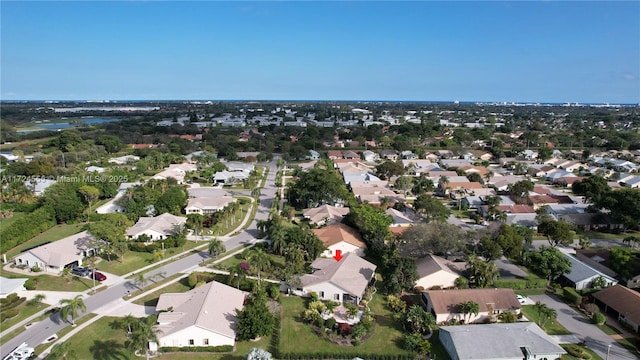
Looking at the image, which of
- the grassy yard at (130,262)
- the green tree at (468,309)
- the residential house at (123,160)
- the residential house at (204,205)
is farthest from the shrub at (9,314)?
the residential house at (123,160)

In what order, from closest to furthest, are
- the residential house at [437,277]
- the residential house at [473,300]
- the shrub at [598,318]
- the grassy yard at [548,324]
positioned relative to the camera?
the grassy yard at [548,324] → the shrub at [598,318] → the residential house at [473,300] → the residential house at [437,277]

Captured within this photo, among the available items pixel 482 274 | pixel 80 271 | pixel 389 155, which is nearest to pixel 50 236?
pixel 80 271

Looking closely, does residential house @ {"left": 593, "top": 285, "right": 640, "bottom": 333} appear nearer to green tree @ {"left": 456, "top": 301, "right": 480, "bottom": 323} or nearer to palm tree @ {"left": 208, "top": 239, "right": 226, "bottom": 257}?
green tree @ {"left": 456, "top": 301, "right": 480, "bottom": 323}

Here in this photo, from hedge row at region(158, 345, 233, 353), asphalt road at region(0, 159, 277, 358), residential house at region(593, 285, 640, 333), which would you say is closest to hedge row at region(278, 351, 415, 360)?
hedge row at region(158, 345, 233, 353)

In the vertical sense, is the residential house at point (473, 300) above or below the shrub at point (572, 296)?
above

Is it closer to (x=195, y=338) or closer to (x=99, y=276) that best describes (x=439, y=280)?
(x=195, y=338)

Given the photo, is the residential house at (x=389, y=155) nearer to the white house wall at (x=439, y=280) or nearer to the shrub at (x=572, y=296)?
the white house wall at (x=439, y=280)
